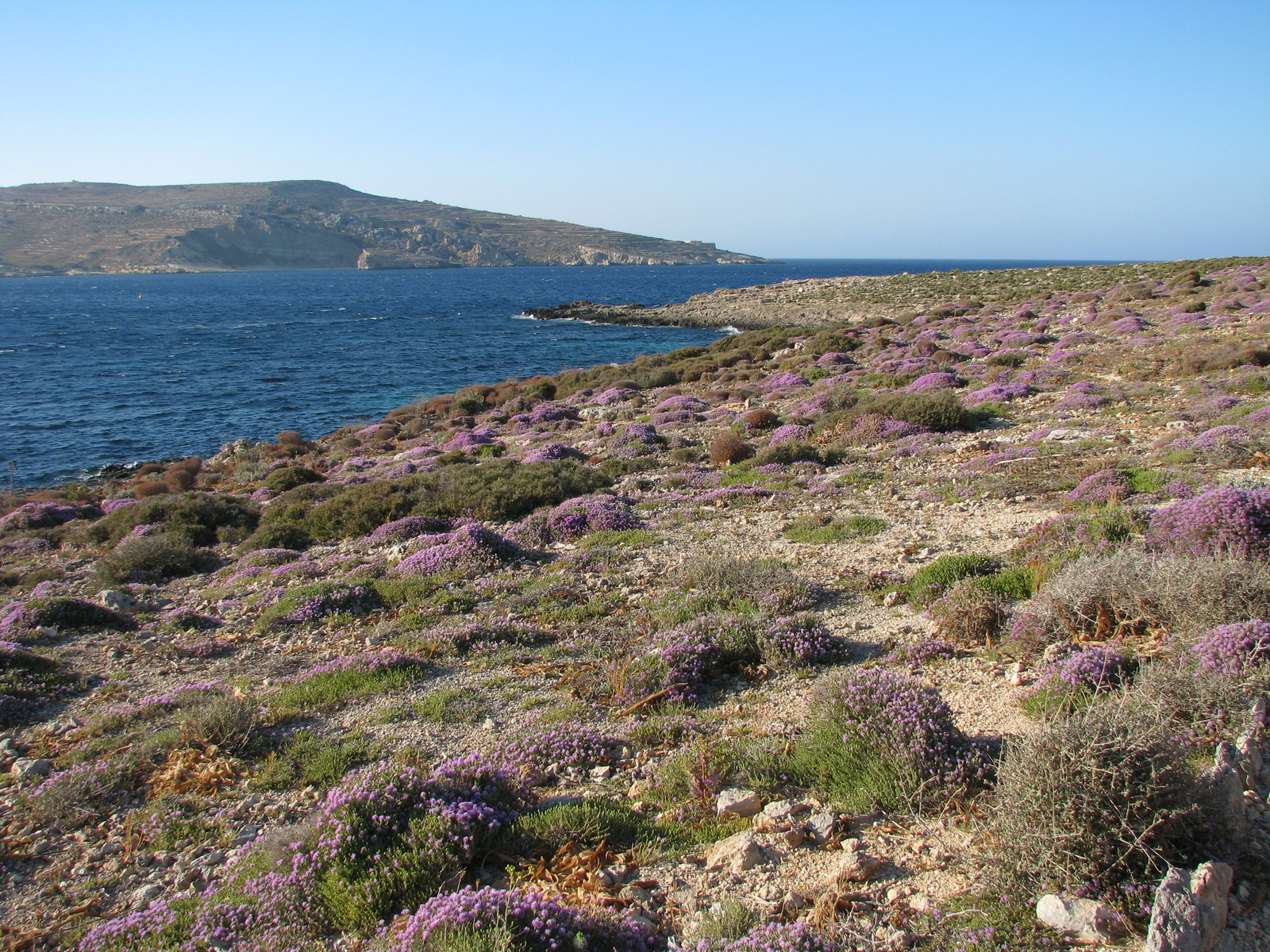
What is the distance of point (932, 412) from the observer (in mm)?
18719

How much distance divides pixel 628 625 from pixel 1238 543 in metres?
7.21

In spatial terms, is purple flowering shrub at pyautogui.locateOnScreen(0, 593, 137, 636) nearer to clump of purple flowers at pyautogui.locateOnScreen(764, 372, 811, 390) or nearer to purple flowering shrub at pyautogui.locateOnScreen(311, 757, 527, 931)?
purple flowering shrub at pyautogui.locateOnScreen(311, 757, 527, 931)

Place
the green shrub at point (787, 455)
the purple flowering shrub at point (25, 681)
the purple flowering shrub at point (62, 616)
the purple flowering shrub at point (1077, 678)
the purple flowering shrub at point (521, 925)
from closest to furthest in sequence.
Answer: the purple flowering shrub at point (521, 925) → the purple flowering shrub at point (1077, 678) → the purple flowering shrub at point (25, 681) → the purple flowering shrub at point (62, 616) → the green shrub at point (787, 455)

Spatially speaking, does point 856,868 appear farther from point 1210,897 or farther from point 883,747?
point 1210,897

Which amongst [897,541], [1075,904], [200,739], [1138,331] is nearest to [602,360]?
[1138,331]

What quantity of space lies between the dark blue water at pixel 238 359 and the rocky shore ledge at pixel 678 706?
1996 cm

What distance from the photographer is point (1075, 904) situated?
12.4 ft

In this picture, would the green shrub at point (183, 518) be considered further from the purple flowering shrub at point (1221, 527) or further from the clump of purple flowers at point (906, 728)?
the purple flowering shrub at point (1221, 527)

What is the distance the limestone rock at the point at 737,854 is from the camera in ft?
16.1

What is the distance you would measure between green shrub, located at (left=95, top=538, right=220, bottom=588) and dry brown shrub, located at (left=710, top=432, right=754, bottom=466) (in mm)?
12136

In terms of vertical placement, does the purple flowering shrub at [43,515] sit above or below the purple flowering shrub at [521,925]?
below

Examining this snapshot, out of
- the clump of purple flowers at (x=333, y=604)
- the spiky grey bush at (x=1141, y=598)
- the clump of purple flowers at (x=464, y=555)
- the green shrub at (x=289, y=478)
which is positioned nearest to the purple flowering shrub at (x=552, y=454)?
the clump of purple flowers at (x=464, y=555)

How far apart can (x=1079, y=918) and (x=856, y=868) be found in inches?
51.5

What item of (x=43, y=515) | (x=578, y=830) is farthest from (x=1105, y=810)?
(x=43, y=515)
